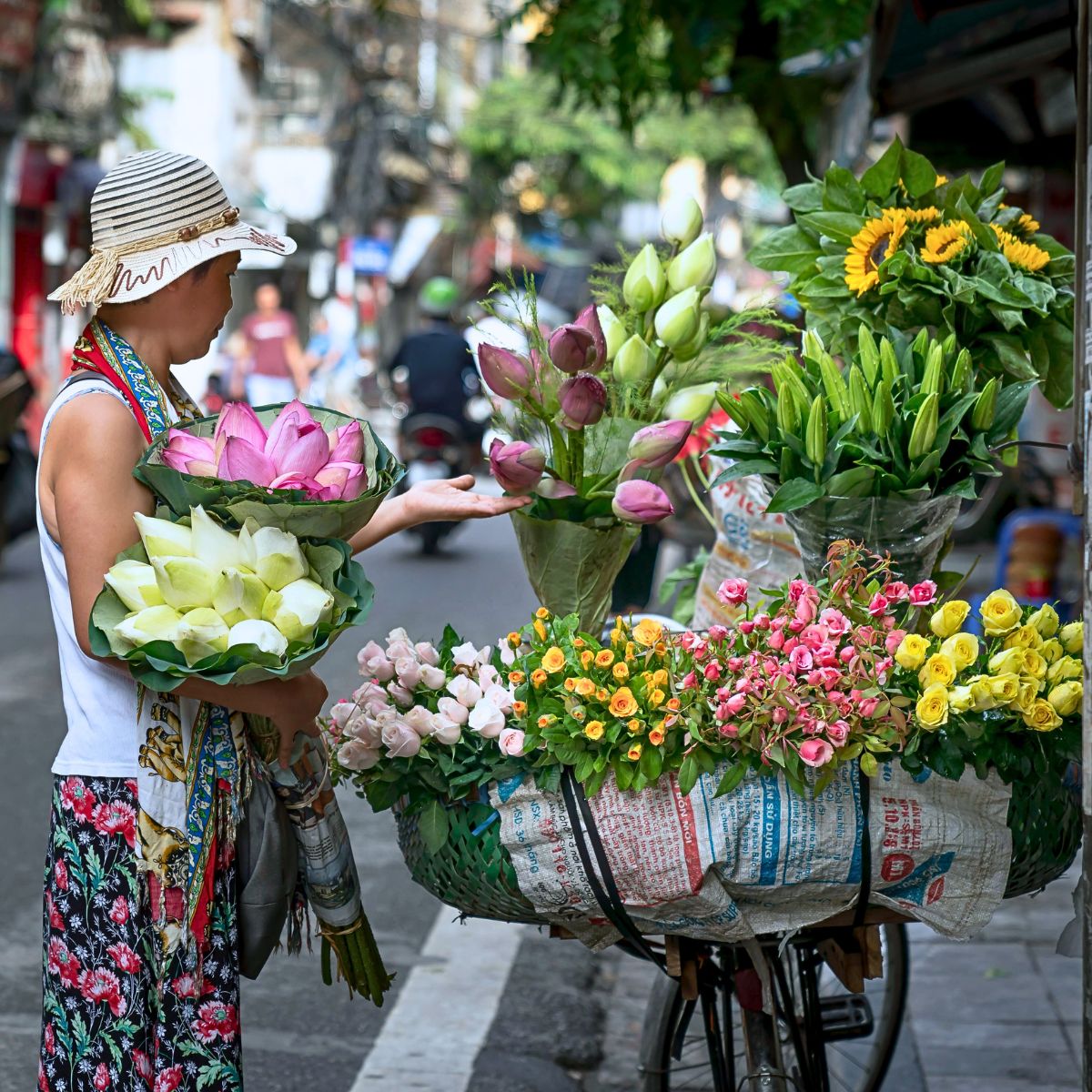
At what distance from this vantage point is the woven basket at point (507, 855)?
2.21 meters

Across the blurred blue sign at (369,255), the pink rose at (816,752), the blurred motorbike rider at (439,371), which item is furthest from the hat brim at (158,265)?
the blurred blue sign at (369,255)

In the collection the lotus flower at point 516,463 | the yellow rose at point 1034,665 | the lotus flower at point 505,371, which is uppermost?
the lotus flower at point 505,371

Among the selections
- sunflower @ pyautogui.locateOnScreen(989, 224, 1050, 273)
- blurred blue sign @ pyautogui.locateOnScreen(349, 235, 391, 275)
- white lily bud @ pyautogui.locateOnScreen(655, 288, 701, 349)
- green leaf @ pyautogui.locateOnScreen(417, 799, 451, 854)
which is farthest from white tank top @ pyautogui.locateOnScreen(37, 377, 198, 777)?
blurred blue sign @ pyautogui.locateOnScreen(349, 235, 391, 275)

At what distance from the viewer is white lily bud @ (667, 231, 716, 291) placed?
2564mm

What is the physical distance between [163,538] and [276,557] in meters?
0.14

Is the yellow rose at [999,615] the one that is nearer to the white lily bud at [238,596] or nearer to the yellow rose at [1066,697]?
the yellow rose at [1066,697]

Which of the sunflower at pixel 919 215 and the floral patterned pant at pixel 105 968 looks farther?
the sunflower at pixel 919 215

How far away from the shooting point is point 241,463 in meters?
2.01

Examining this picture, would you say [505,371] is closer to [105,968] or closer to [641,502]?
[641,502]

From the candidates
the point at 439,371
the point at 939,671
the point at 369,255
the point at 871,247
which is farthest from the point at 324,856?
the point at 369,255

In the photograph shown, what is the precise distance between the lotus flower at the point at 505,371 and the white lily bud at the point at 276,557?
1.54 ft

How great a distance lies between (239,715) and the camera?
90.3 inches

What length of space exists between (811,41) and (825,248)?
122 inches

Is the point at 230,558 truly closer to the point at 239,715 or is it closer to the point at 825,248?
the point at 239,715
